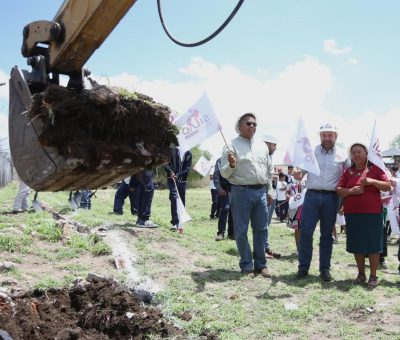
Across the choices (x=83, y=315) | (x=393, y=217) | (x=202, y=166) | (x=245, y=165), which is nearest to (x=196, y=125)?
(x=245, y=165)

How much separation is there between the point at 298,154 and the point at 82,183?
328cm

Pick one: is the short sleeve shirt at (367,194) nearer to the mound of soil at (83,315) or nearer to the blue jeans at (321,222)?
the blue jeans at (321,222)

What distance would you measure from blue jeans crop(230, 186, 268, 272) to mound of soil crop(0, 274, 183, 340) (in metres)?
1.85

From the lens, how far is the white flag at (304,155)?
570 centimetres

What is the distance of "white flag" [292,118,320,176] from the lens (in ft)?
18.7

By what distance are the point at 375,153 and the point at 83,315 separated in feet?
12.1

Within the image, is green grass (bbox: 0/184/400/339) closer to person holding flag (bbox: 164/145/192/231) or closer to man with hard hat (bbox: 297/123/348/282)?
man with hard hat (bbox: 297/123/348/282)

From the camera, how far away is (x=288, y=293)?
5.14 meters

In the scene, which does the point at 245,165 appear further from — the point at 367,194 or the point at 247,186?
the point at 367,194

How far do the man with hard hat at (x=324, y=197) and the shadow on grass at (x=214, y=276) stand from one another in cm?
84

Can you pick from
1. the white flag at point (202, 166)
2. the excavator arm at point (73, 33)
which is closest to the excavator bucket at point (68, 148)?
the excavator arm at point (73, 33)

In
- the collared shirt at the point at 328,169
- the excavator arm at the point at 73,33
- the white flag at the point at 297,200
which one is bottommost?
the white flag at the point at 297,200

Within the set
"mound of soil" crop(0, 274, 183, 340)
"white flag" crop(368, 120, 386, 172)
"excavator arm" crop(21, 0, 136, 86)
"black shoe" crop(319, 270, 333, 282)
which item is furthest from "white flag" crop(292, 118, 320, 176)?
"excavator arm" crop(21, 0, 136, 86)

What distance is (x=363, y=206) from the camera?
5.54 metres
